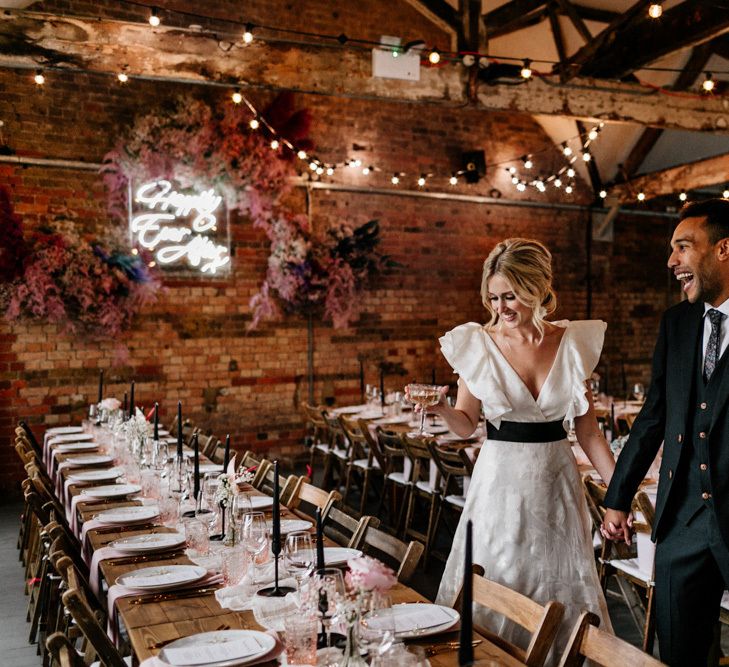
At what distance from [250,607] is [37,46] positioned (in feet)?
15.6

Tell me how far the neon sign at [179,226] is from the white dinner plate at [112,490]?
4.10m

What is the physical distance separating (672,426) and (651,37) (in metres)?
5.27

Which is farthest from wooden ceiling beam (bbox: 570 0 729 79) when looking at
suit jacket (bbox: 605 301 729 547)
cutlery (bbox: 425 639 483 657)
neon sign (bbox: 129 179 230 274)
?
cutlery (bbox: 425 639 483 657)

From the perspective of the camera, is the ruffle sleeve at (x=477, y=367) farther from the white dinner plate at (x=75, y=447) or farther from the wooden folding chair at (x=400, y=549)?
the white dinner plate at (x=75, y=447)

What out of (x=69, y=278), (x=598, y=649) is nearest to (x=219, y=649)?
(x=598, y=649)

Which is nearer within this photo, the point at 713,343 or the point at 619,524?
the point at 713,343

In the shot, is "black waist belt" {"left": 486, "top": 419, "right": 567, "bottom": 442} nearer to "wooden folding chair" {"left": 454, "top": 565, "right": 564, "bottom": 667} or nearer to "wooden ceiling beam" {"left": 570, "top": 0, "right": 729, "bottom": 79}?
"wooden folding chair" {"left": 454, "top": 565, "right": 564, "bottom": 667}

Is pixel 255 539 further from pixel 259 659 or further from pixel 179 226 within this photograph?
pixel 179 226

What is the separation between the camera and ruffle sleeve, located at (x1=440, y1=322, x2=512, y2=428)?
289cm

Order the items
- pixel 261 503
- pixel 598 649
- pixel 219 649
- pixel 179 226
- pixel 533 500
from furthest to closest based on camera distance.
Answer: pixel 179 226 → pixel 261 503 → pixel 533 500 → pixel 219 649 → pixel 598 649

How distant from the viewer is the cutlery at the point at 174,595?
2.46 metres

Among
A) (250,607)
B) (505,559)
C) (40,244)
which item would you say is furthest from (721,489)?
(40,244)

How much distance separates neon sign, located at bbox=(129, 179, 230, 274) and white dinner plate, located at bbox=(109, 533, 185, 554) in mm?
5225

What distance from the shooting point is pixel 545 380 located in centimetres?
294
